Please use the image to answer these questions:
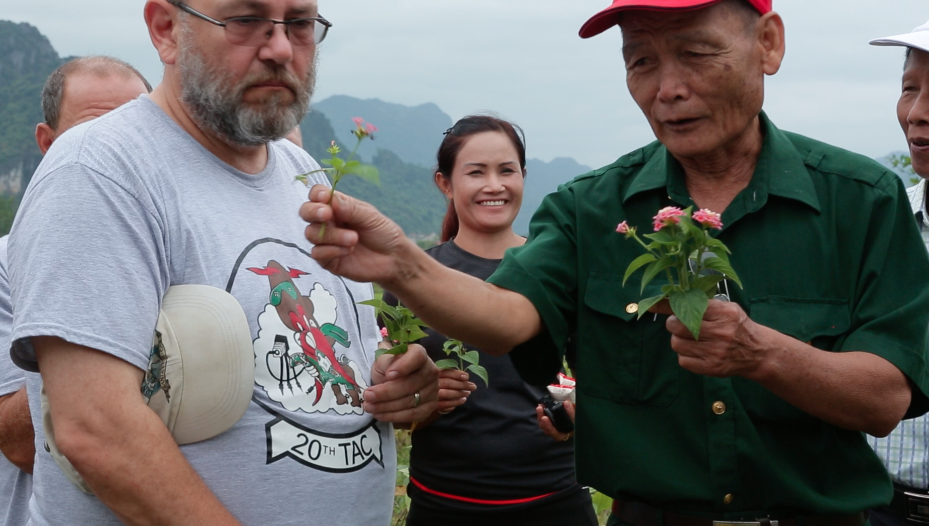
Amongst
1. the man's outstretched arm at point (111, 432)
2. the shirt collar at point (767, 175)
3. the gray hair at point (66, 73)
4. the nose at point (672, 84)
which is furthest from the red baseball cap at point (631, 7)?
the gray hair at point (66, 73)

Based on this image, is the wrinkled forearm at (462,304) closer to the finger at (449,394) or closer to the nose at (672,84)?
the nose at (672,84)

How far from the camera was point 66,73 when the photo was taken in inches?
162

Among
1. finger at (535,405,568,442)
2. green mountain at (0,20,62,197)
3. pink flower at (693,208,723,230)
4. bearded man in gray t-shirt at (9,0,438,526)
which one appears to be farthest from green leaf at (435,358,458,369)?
green mountain at (0,20,62,197)

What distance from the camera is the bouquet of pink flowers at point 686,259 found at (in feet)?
6.95

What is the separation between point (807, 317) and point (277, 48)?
1790 millimetres

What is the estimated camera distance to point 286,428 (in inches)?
101

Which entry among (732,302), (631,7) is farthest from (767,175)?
(631,7)

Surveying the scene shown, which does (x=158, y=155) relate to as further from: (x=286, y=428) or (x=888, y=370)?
(x=888, y=370)

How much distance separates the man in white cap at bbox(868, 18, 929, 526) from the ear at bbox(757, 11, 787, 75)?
4.06 feet

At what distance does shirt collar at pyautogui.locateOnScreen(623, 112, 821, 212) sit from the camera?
8.93 ft

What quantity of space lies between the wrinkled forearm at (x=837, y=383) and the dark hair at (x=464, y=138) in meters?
2.73

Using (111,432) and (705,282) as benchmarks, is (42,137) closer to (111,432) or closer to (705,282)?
(111,432)

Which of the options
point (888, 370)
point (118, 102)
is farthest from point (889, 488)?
point (118, 102)

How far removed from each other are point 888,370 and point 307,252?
177 centimetres
